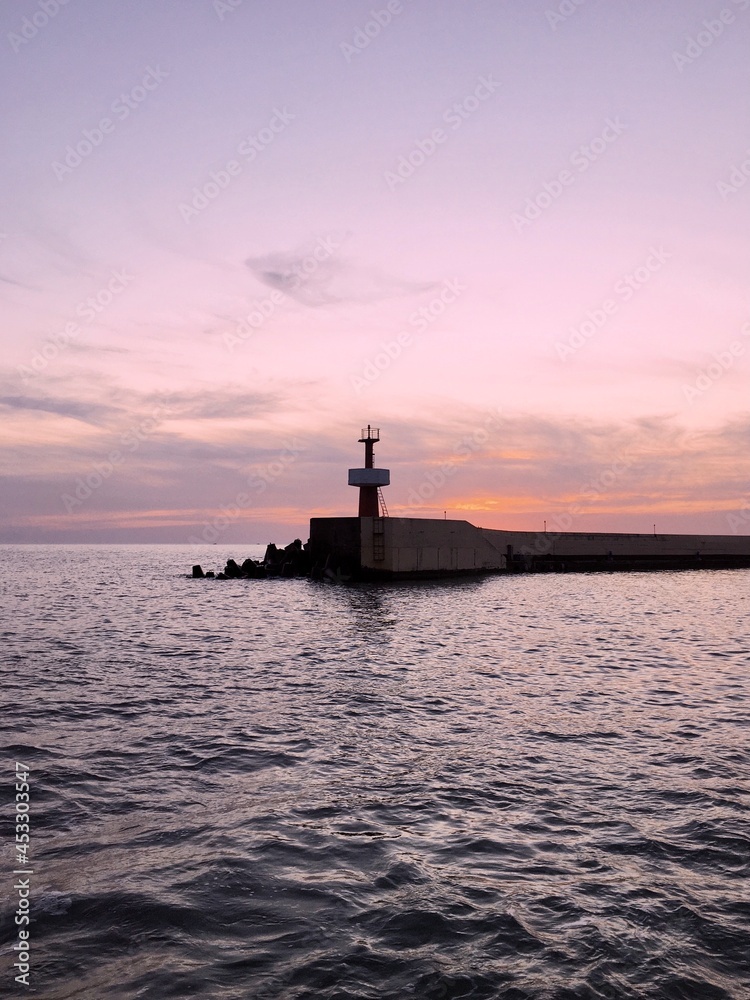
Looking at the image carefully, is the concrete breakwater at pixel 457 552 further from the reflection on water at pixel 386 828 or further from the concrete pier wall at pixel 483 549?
the reflection on water at pixel 386 828

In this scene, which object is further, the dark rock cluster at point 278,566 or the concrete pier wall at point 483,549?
the dark rock cluster at point 278,566

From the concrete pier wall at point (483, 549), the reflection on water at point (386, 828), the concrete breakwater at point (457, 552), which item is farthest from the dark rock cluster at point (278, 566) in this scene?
the reflection on water at point (386, 828)

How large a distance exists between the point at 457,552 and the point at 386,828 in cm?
4530

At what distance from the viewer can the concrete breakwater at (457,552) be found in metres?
46.2

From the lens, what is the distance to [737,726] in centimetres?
1140

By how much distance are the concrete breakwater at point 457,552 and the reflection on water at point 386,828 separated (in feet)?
92.8

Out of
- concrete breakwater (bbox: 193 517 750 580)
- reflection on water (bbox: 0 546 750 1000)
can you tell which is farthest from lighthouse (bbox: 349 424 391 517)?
reflection on water (bbox: 0 546 750 1000)

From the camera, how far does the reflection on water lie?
16.3ft

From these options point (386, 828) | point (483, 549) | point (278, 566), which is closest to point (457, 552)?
point (483, 549)

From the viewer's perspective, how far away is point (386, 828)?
→ 7316 millimetres

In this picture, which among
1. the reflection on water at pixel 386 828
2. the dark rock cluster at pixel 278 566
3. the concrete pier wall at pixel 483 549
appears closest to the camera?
A: the reflection on water at pixel 386 828

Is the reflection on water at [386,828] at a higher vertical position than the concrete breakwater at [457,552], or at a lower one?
lower

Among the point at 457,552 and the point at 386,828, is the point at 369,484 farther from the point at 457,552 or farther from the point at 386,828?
the point at 386,828

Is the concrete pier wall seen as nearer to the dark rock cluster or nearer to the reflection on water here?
the dark rock cluster
